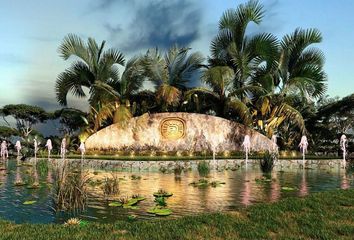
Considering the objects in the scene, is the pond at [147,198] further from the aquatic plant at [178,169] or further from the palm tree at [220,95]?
the palm tree at [220,95]

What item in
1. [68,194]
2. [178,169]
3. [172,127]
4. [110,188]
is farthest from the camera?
[172,127]

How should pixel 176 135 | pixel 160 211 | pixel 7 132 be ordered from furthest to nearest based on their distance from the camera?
pixel 7 132
pixel 176 135
pixel 160 211

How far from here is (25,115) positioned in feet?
141

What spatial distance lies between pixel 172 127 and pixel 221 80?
4.88 m

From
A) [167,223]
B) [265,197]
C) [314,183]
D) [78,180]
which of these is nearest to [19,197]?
[78,180]

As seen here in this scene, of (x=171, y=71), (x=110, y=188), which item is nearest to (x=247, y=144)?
(x=171, y=71)

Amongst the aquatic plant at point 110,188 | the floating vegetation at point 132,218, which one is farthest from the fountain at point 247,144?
the floating vegetation at point 132,218

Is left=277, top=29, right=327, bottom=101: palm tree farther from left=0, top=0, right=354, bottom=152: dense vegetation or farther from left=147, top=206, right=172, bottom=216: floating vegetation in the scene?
left=147, top=206, right=172, bottom=216: floating vegetation

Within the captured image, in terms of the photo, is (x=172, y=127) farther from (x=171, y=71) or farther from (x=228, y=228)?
(x=228, y=228)

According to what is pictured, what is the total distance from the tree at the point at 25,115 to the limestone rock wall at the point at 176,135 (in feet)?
54.1

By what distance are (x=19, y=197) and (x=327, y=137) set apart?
30.1 meters

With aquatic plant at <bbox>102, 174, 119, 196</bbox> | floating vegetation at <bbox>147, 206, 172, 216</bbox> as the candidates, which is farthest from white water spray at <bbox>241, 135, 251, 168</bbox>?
floating vegetation at <bbox>147, 206, 172, 216</bbox>

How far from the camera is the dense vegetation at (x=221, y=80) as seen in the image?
29656 millimetres

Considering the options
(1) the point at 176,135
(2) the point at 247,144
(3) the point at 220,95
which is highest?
(3) the point at 220,95
